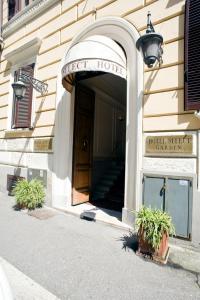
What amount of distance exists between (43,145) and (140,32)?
171 inches

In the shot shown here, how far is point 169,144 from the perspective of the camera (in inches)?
198

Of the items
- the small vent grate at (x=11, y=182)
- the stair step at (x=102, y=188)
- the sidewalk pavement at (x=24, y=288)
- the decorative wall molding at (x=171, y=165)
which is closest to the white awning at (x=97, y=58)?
the decorative wall molding at (x=171, y=165)

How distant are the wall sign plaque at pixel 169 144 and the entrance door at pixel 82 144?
3.02 meters

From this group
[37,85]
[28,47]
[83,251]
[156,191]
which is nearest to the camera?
[83,251]

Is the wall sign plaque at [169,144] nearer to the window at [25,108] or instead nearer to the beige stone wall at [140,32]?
the beige stone wall at [140,32]

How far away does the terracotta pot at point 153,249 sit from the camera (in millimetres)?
4121

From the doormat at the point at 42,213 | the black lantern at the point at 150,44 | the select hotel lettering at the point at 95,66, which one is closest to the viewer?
the black lantern at the point at 150,44

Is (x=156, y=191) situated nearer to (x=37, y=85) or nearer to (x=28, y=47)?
(x=37, y=85)

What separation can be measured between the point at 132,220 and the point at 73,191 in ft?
8.56

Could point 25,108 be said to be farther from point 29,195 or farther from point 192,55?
point 192,55

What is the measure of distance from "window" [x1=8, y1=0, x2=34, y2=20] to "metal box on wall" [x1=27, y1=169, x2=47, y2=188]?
6.46m

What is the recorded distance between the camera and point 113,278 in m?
3.56

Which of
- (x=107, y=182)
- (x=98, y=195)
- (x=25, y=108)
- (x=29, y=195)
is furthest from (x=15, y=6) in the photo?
(x=98, y=195)

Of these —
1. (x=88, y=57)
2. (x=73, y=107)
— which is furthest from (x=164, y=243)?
(x=73, y=107)
